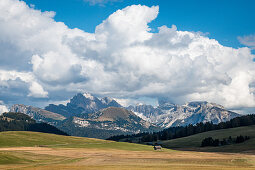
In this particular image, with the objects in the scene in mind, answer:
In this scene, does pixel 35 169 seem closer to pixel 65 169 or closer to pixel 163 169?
pixel 65 169

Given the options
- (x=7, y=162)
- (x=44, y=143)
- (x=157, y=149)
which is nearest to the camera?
(x=7, y=162)

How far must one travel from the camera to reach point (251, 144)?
7849 inches

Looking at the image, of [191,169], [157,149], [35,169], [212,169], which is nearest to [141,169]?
[191,169]

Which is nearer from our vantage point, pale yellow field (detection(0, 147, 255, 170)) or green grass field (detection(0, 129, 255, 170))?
pale yellow field (detection(0, 147, 255, 170))

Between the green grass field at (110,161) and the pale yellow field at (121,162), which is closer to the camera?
the pale yellow field at (121,162)

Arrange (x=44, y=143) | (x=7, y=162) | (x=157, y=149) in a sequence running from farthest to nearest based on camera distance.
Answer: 1. (x=44, y=143)
2. (x=157, y=149)
3. (x=7, y=162)

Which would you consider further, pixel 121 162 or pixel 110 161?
pixel 110 161

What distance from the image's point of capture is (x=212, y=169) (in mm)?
67125

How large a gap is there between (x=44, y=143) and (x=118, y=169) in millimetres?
136228

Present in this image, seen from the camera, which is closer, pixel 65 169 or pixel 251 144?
pixel 65 169

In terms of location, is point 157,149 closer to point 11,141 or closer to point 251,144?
point 251,144

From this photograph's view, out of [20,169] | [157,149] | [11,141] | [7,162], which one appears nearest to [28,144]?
[11,141]

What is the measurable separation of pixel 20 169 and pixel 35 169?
130 inches

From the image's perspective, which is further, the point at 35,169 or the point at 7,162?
the point at 7,162
